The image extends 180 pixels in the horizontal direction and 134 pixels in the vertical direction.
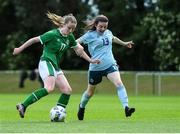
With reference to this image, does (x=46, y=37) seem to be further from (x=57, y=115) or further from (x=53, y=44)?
(x=57, y=115)

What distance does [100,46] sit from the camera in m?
15.9

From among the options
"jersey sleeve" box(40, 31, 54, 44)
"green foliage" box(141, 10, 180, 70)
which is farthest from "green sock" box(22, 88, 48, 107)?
"green foliage" box(141, 10, 180, 70)

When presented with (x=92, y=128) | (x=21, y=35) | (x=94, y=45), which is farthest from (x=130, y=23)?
(x=92, y=128)

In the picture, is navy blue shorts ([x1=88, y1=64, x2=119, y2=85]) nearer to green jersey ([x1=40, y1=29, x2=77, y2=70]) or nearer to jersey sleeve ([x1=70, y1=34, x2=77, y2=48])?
jersey sleeve ([x1=70, y1=34, x2=77, y2=48])

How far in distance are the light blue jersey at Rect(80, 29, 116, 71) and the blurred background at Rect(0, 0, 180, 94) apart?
35.7 metres

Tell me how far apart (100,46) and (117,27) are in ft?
136

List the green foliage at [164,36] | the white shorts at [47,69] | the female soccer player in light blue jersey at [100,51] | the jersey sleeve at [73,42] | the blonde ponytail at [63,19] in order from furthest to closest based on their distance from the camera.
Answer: the green foliage at [164,36] < the female soccer player in light blue jersey at [100,51] < the jersey sleeve at [73,42] < the blonde ponytail at [63,19] < the white shorts at [47,69]

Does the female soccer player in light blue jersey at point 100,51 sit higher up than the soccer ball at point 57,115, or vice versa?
the female soccer player in light blue jersey at point 100,51

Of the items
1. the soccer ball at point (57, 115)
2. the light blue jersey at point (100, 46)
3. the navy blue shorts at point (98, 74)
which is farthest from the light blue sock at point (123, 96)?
the soccer ball at point (57, 115)

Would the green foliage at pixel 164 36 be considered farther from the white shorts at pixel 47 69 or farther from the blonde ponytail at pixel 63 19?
the white shorts at pixel 47 69

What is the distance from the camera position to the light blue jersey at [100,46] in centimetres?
1581

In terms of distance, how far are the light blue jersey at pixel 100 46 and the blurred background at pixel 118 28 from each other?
3569 centimetres

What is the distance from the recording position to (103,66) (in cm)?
1584

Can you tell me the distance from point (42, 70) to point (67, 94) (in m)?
0.71
